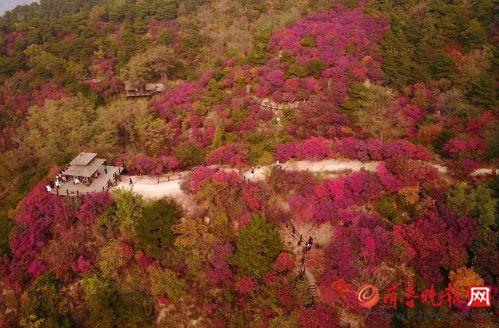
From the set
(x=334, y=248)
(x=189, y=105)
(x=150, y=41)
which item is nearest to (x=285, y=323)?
(x=334, y=248)

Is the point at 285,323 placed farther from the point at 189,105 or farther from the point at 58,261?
the point at 189,105

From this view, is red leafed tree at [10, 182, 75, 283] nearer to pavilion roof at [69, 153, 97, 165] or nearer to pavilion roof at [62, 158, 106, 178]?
pavilion roof at [62, 158, 106, 178]

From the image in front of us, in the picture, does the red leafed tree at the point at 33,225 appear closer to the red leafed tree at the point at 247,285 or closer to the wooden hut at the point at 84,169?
the wooden hut at the point at 84,169

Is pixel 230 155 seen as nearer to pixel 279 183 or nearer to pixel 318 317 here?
pixel 279 183

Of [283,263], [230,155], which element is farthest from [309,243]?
[230,155]

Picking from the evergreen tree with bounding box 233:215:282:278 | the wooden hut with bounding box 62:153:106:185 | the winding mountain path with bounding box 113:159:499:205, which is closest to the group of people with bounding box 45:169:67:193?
the wooden hut with bounding box 62:153:106:185

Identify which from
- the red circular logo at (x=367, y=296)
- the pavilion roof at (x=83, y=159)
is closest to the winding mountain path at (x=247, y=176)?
the pavilion roof at (x=83, y=159)
